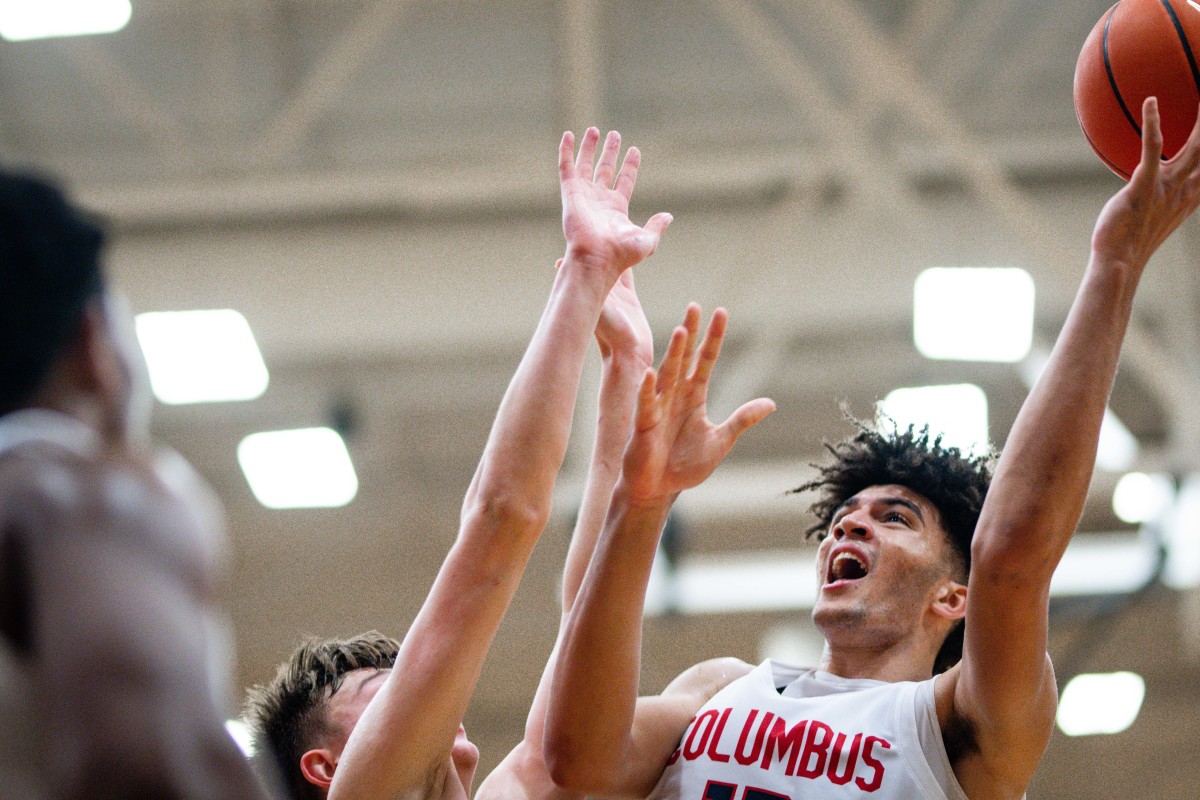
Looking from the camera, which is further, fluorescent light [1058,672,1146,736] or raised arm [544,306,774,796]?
fluorescent light [1058,672,1146,736]

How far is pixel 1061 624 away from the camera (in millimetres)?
12477

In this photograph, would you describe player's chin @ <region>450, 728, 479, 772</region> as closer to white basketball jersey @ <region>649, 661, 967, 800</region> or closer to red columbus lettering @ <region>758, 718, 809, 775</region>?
white basketball jersey @ <region>649, 661, 967, 800</region>

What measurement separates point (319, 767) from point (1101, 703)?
501 inches

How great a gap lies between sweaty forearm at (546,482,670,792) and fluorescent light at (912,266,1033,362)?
585 cm

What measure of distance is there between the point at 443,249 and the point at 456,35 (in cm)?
147

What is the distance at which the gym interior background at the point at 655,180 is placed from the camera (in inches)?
323

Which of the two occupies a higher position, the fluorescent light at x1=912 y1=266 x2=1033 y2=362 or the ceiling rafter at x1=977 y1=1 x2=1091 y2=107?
the ceiling rafter at x1=977 y1=1 x2=1091 y2=107

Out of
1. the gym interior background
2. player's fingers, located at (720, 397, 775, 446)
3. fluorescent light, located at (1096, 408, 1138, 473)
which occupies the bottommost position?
player's fingers, located at (720, 397, 775, 446)

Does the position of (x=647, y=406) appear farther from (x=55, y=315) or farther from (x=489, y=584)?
(x=55, y=315)

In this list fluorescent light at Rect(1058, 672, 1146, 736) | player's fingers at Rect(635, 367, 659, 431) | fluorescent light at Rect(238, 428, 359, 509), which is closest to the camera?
player's fingers at Rect(635, 367, 659, 431)

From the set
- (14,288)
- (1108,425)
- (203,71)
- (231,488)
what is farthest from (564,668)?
(231,488)

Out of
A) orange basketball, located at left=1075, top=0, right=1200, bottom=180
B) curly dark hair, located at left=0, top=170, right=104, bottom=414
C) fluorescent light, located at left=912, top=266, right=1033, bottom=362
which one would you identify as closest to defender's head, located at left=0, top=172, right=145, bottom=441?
curly dark hair, located at left=0, top=170, right=104, bottom=414

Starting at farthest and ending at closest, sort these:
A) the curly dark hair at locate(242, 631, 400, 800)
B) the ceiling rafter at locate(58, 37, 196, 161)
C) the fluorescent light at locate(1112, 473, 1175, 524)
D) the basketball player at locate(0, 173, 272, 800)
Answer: the fluorescent light at locate(1112, 473, 1175, 524) → the ceiling rafter at locate(58, 37, 196, 161) → the curly dark hair at locate(242, 631, 400, 800) → the basketball player at locate(0, 173, 272, 800)

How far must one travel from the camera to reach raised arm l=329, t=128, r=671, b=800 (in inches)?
95.7
